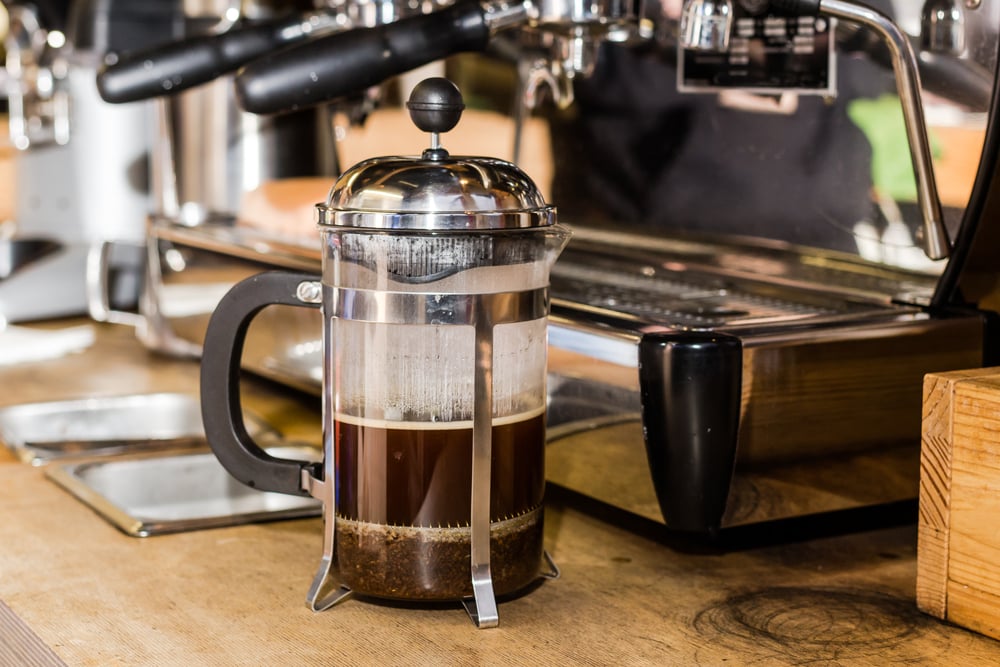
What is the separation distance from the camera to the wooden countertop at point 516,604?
0.56 meters

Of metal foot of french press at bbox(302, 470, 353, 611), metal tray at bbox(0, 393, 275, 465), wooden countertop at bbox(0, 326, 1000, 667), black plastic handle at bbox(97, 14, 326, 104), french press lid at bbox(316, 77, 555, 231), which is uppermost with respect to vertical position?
black plastic handle at bbox(97, 14, 326, 104)

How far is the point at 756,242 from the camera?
889mm

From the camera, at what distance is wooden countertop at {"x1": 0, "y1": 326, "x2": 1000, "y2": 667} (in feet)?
1.84

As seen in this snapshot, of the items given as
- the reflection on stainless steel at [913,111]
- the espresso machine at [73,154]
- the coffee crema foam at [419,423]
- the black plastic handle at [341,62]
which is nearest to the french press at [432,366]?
the coffee crema foam at [419,423]

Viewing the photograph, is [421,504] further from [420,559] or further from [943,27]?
[943,27]

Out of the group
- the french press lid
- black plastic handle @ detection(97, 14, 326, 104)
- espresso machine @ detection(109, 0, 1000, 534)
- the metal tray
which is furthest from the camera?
the metal tray

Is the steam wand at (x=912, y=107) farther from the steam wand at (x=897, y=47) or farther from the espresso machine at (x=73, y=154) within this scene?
the espresso machine at (x=73, y=154)

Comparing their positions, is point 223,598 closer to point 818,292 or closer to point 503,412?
point 503,412

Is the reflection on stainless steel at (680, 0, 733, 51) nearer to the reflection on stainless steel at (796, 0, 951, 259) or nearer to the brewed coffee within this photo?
the reflection on stainless steel at (796, 0, 951, 259)

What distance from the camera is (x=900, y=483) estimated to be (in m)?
0.71

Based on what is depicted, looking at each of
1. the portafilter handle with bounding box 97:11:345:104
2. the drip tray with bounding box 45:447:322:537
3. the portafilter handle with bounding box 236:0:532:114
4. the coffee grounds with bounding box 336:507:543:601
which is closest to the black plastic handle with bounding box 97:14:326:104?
the portafilter handle with bounding box 97:11:345:104

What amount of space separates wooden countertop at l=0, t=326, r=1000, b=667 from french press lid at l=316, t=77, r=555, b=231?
0.18 metres

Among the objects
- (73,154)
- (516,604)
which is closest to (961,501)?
(516,604)

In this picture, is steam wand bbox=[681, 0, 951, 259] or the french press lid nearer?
the french press lid
